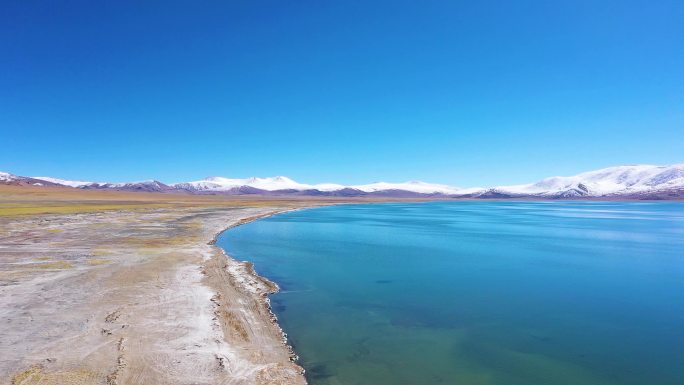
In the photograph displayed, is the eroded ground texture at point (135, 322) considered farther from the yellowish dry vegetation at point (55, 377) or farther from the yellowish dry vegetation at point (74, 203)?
the yellowish dry vegetation at point (74, 203)

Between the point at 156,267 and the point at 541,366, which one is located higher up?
the point at 156,267

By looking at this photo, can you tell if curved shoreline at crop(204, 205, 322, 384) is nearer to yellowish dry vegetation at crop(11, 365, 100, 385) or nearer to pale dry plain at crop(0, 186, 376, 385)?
pale dry plain at crop(0, 186, 376, 385)

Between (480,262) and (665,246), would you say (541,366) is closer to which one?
(480,262)

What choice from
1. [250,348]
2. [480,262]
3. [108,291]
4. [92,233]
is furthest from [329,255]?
[92,233]

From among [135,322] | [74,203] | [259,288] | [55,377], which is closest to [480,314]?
[259,288]

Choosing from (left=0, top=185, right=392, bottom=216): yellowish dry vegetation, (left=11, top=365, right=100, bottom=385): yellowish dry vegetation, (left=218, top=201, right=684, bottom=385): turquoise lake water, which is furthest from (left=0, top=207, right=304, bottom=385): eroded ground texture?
(left=0, top=185, right=392, bottom=216): yellowish dry vegetation
